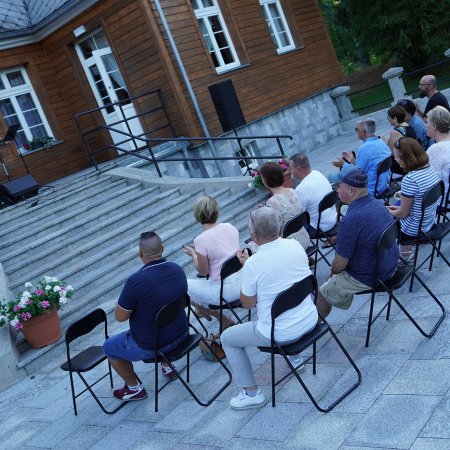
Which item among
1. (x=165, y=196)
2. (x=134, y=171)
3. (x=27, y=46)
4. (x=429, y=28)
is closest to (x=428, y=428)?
(x=165, y=196)

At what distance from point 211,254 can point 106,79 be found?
9.68 m

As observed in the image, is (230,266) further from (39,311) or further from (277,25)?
(277,25)

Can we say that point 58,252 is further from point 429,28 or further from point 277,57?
point 429,28

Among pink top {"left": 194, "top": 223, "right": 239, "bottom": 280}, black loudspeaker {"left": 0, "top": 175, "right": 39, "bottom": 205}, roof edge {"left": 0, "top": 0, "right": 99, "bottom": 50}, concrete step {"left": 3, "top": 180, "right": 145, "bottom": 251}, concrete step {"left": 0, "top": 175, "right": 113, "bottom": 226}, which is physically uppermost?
roof edge {"left": 0, "top": 0, "right": 99, "bottom": 50}

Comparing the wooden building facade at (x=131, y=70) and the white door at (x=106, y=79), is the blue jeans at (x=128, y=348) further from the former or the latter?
the white door at (x=106, y=79)

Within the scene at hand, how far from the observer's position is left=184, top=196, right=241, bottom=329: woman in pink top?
4918mm

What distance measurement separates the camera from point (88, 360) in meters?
4.61

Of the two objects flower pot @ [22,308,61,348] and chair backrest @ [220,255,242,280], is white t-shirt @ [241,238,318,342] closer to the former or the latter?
chair backrest @ [220,255,242,280]

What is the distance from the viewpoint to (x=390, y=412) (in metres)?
3.37

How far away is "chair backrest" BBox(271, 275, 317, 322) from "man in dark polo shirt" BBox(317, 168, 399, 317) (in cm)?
52

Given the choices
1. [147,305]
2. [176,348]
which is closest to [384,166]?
[176,348]

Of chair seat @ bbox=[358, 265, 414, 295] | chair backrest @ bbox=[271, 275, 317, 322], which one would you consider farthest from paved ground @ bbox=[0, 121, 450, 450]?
chair backrest @ bbox=[271, 275, 317, 322]

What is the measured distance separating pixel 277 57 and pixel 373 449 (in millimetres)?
13575

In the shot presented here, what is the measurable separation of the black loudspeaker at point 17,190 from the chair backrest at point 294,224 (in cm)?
676
